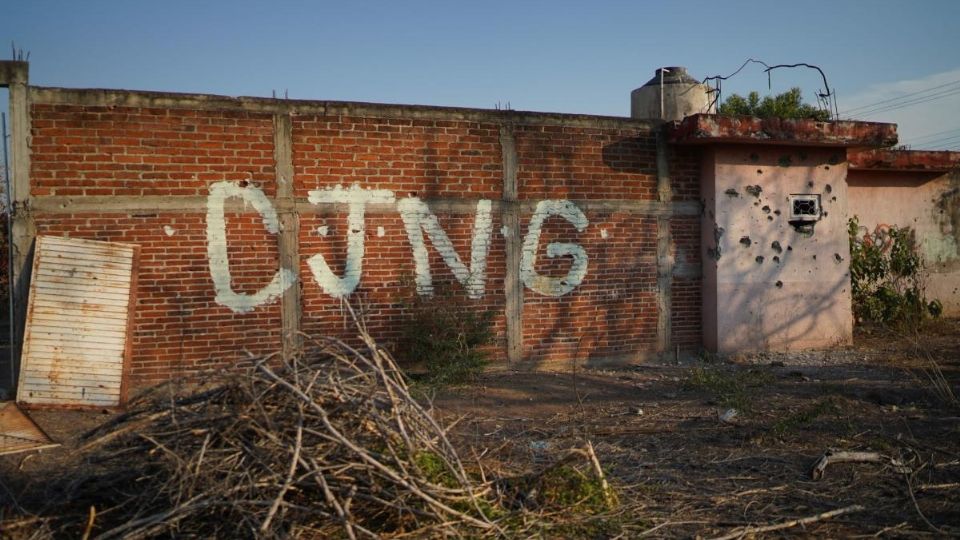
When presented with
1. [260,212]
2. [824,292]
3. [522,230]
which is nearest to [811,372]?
[824,292]

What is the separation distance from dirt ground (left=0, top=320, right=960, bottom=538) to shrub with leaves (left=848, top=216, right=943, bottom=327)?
6.30 ft

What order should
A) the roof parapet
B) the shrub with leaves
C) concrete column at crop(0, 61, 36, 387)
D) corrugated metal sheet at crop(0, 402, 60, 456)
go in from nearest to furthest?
corrugated metal sheet at crop(0, 402, 60, 456), concrete column at crop(0, 61, 36, 387), the roof parapet, the shrub with leaves

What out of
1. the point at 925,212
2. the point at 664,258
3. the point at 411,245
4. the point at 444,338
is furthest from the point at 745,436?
the point at 925,212

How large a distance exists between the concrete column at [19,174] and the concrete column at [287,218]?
7.34 ft

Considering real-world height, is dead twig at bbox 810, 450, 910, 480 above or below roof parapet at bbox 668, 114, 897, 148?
below

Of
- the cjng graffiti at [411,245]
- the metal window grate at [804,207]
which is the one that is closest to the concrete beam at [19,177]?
the cjng graffiti at [411,245]

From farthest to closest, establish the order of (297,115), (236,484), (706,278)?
(706,278) → (297,115) → (236,484)

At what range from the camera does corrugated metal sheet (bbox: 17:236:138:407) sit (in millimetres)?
6613

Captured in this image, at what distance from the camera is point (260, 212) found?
7609mm

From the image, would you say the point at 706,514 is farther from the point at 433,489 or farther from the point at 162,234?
the point at 162,234

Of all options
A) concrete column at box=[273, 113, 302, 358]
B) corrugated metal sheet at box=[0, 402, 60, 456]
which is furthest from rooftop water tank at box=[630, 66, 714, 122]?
corrugated metal sheet at box=[0, 402, 60, 456]

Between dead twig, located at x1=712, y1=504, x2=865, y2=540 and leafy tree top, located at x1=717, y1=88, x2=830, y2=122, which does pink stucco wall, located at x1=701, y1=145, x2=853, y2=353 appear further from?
leafy tree top, located at x1=717, y1=88, x2=830, y2=122

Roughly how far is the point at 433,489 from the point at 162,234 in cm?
493

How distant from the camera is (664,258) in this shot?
9320 millimetres
